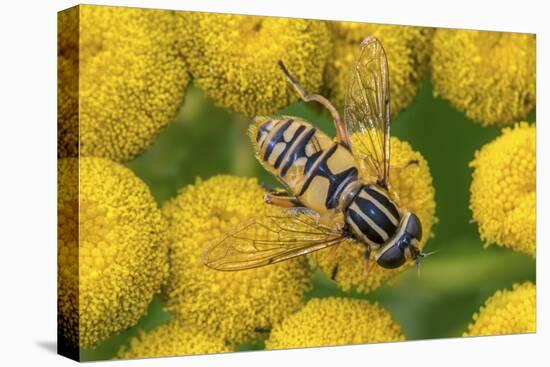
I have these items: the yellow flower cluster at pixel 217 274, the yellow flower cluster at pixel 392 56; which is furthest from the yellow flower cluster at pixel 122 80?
the yellow flower cluster at pixel 392 56

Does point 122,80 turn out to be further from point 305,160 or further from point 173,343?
point 173,343

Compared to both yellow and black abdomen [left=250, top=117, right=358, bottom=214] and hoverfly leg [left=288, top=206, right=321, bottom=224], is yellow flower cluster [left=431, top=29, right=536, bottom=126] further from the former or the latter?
hoverfly leg [left=288, top=206, right=321, bottom=224]

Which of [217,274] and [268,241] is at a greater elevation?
[268,241]

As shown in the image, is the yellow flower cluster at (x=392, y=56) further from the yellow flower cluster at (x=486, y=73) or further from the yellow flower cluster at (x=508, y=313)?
the yellow flower cluster at (x=508, y=313)

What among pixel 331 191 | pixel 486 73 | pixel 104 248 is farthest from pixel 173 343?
pixel 486 73

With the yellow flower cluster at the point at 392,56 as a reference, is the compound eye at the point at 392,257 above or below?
below
